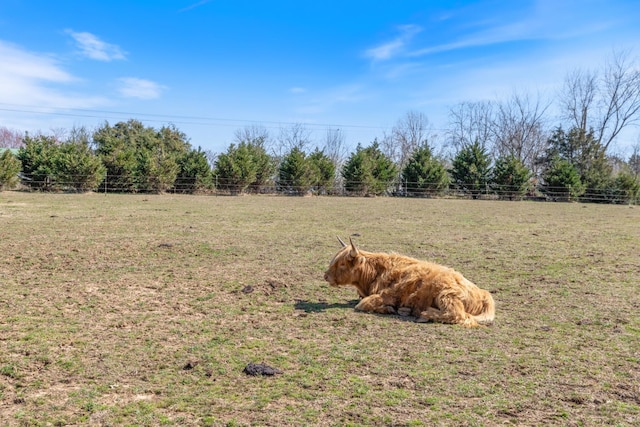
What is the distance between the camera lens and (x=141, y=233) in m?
11.8

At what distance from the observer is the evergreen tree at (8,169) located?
90.4ft

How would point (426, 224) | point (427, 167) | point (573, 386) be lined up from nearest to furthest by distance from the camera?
point (573, 386) → point (426, 224) → point (427, 167)

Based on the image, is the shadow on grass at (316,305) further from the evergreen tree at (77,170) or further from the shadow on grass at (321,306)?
the evergreen tree at (77,170)

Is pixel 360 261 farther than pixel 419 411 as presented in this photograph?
Yes

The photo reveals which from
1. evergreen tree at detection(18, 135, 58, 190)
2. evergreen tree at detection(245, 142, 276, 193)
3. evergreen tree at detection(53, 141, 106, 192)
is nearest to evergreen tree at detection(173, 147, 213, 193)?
evergreen tree at detection(245, 142, 276, 193)

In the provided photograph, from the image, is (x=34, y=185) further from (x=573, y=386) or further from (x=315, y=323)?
(x=573, y=386)

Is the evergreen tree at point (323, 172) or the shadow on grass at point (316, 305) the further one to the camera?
the evergreen tree at point (323, 172)

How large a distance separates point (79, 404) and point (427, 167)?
35737 millimetres

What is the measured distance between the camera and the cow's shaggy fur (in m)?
5.33

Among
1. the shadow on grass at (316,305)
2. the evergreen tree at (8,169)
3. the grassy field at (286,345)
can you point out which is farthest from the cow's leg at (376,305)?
the evergreen tree at (8,169)

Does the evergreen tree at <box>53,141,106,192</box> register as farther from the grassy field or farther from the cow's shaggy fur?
the cow's shaggy fur

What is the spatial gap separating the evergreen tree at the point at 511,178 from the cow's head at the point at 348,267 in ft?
109

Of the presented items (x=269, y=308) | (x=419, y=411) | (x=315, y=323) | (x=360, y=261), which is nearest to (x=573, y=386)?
(x=419, y=411)

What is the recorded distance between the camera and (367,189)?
36875mm
